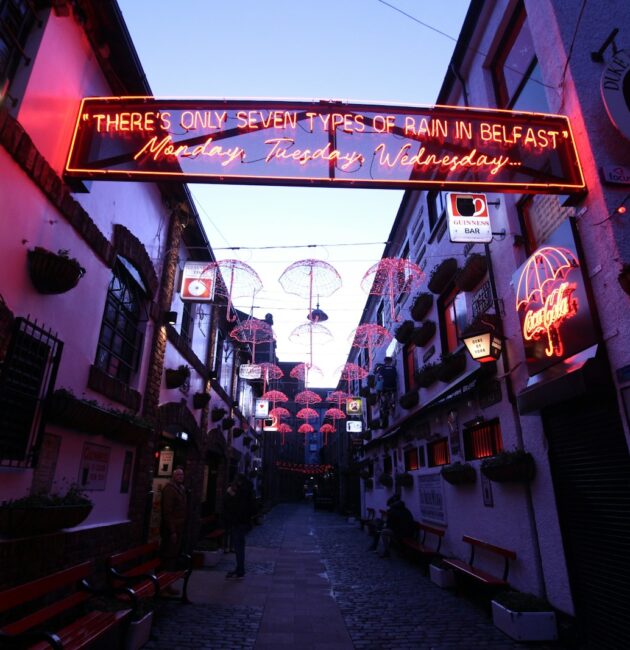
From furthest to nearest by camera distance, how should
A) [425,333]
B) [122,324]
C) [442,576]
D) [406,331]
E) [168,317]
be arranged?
[406,331], [425,333], [168,317], [442,576], [122,324]

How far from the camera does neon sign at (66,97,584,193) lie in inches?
235

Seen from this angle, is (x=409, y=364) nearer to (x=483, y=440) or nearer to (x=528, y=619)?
(x=483, y=440)

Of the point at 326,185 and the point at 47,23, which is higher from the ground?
the point at 47,23

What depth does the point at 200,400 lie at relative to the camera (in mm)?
13328

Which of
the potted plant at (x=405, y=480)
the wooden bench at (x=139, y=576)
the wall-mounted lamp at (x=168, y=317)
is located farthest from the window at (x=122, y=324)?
the potted plant at (x=405, y=480)

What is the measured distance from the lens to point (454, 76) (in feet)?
34.6

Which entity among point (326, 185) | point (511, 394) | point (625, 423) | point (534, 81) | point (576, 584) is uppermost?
point (534, 81)

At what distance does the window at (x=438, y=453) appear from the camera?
1150 cm

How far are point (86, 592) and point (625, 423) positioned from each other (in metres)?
6.48

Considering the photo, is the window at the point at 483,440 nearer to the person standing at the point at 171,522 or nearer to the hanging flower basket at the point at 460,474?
the hanging flower basket at the point at 460,474

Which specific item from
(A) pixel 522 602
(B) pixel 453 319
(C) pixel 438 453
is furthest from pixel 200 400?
(A) pixel 522 602

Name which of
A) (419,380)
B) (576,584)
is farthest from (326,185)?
(419,380)

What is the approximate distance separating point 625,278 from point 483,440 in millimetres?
5308

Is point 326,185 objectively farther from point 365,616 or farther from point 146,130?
point 365,616
